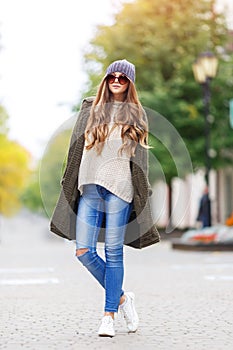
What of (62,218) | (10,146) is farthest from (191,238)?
(10,146)

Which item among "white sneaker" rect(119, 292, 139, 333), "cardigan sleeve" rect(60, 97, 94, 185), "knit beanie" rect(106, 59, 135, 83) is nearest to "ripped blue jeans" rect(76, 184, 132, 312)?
"white sneaker" rect(119, 292, 139, 333)

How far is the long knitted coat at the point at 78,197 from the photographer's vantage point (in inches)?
221

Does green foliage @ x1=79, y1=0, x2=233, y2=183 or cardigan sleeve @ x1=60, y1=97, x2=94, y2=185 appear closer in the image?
cardigan sleeve @ x1=60, y1=97, x2=94, y2=185

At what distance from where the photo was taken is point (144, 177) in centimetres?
560

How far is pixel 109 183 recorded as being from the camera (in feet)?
18.1

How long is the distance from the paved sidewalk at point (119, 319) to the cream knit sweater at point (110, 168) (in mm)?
967

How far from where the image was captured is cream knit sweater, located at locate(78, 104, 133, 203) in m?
5.53

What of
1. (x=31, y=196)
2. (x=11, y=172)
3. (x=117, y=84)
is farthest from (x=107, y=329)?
(x=31, y=196)

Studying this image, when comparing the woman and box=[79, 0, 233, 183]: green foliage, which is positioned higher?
box=[79, 0, 233, 183]: green foliage

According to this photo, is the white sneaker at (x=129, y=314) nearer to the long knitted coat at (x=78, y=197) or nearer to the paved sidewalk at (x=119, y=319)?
the paved sidewalk at (x=119, y=319)

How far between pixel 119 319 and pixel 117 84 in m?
1.93

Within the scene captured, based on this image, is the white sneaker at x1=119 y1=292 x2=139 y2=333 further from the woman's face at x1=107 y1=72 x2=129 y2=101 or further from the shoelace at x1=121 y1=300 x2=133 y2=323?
the woman's face at x1=107 y1=72 x2=129 y2=101

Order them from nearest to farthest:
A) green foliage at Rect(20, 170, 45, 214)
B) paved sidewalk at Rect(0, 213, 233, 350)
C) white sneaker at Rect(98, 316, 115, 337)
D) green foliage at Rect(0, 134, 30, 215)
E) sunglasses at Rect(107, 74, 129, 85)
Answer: paved sidewalk at Rect(0, 213, 233, 350)
white sneaker at Rect(98, 316, 115, 337)
sunglasses at Rect(107, 74, 129, 85)
green foliage at Rect(0, 134, 30, 215)
green foliage at Rect(20, 170, 45, 214)

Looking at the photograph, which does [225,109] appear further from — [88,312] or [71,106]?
[88,312]
